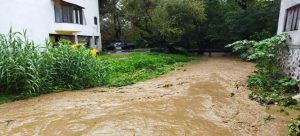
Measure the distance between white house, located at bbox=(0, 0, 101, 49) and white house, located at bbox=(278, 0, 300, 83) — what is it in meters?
11.2

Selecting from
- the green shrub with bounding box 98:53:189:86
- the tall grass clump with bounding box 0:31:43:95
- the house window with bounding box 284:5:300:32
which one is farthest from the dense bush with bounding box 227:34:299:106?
the tall grass clump with bounding box 0:31:43:95

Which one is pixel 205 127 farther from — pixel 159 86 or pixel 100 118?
pixel 159 86

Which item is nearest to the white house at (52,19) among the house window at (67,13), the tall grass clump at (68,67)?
the house window at (67,13)

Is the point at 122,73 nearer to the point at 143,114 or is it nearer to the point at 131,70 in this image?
the point at 131,70

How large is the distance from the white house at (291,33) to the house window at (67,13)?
15016mm

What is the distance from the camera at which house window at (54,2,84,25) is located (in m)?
18.3

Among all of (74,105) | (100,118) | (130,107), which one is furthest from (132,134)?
(74,105)

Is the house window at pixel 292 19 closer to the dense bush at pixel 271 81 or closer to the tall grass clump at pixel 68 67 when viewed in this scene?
the dense bush at pixel 271 81

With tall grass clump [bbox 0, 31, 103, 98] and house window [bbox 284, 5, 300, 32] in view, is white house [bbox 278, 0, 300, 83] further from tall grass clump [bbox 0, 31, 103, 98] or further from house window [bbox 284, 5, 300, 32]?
tall grass clump [bbox 0, 31, 103, 98]

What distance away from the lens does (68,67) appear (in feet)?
28.2

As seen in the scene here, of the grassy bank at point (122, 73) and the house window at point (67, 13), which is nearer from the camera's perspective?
the grassy bank at point (122, 73)

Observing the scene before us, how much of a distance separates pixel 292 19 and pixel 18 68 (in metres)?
10.4

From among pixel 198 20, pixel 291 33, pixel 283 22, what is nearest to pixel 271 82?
pixel 291 33

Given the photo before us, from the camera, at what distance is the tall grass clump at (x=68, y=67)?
844 cm
